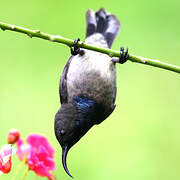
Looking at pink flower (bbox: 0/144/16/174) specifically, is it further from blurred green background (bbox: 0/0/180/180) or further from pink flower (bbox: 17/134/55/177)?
blurred green background (bbox: 0/0/180/180)

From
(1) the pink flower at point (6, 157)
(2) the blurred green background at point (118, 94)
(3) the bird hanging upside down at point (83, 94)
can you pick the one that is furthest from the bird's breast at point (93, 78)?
(1) the pink flower at point (6, 157)

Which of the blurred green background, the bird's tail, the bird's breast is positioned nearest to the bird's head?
the bird's breast

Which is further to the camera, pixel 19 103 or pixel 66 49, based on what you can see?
pixel 66 49

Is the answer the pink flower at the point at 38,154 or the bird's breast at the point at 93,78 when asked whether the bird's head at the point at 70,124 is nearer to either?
the bird's breast at the point at 93,78

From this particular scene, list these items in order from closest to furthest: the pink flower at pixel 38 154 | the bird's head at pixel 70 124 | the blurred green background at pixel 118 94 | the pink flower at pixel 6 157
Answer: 1. the pink flower at pixel 38 154
2. the pink flower at pixel 6 157
3. the bird's head at pixel 70 124
4. the blurred green background at pixel 118 94

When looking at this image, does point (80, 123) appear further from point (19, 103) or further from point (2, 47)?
point (2, 47)

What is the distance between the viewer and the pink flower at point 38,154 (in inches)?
71.6

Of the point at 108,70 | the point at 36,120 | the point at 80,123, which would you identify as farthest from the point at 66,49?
the point at 80,123

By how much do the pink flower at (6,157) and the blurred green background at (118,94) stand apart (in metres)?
3.46

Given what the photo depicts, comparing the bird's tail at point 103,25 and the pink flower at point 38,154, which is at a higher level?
the bird's tail at point 103,25

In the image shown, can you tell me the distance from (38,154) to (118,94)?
4.68 meters

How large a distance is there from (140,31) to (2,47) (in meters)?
2.03

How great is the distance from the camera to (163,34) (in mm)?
7105

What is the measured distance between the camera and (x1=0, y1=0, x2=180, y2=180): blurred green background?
5988 millimetres
